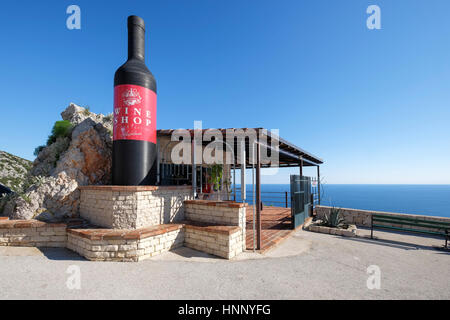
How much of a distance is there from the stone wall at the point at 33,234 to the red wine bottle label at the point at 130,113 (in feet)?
10.5

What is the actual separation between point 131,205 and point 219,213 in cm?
251

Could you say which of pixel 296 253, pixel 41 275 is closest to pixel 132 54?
pixel 41 275

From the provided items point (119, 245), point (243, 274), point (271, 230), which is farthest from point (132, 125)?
point (271, 230)

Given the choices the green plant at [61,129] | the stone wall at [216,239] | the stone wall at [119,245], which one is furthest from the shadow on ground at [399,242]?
the green plant at [61,129]

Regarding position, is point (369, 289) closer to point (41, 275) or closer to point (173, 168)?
point (41, 275)

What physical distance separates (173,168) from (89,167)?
3.12 m

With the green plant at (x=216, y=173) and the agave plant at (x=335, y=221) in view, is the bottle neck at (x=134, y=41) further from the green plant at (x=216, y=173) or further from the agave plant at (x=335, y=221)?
the agave plant at (x=335, y=221)

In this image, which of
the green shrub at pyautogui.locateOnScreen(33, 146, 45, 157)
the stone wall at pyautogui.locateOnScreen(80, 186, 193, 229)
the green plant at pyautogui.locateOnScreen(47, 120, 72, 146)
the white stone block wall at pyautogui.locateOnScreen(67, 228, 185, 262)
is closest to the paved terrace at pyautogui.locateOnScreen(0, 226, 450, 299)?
the white stone block wall at pyautogui.locateOnScreen(67, 228, 185, 262)

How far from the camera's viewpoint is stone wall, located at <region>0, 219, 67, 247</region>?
5.75m

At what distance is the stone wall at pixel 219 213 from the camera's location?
223 inches

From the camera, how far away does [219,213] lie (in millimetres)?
5969

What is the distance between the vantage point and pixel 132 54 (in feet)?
23.0

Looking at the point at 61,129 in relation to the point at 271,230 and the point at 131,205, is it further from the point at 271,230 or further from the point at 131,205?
the point at 271,230
